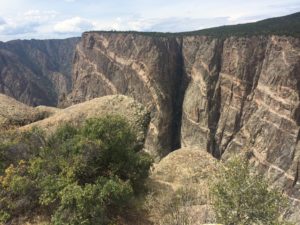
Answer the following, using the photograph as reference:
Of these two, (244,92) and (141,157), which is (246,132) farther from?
(141,157)

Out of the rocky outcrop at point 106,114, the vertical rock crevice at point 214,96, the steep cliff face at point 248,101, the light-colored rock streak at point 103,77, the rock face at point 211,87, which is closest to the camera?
the rocky outcrop at point 106,114

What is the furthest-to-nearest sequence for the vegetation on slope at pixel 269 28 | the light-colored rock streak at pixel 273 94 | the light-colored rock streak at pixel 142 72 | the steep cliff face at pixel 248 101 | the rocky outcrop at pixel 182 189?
1. the light-colored rock streak at pixel 142 72
2. the vegetation on slope at pixel 269 28
3. the light-colored rock streak at pixel 273 94
4. the steep cliff face at pixel 248 101
5. the rocky outcrop at pixel 182 189

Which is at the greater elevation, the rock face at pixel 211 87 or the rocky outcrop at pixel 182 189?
the rocky outcrop at pixel 182 189

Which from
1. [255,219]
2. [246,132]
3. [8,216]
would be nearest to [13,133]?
[8,216]

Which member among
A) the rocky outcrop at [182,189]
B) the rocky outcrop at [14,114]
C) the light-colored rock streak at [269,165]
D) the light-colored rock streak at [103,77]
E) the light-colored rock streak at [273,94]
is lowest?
the light-colored rock streak at [269,165]

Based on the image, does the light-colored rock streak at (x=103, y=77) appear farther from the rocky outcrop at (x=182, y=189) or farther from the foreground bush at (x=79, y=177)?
the foreground bush at (x=79, y=177)

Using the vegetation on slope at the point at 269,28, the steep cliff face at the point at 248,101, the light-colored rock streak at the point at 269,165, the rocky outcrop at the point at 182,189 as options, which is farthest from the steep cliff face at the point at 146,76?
the rocky outcrop at the point at 182,189

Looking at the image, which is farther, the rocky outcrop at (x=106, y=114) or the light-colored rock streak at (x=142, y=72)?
the light-colored rock streak at (x=142, y=72)

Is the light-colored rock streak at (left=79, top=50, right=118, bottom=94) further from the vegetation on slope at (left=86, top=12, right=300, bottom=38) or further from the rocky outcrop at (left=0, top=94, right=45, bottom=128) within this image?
the rocky outcrop at (left=0, top=94, right=45, bottom=128)
